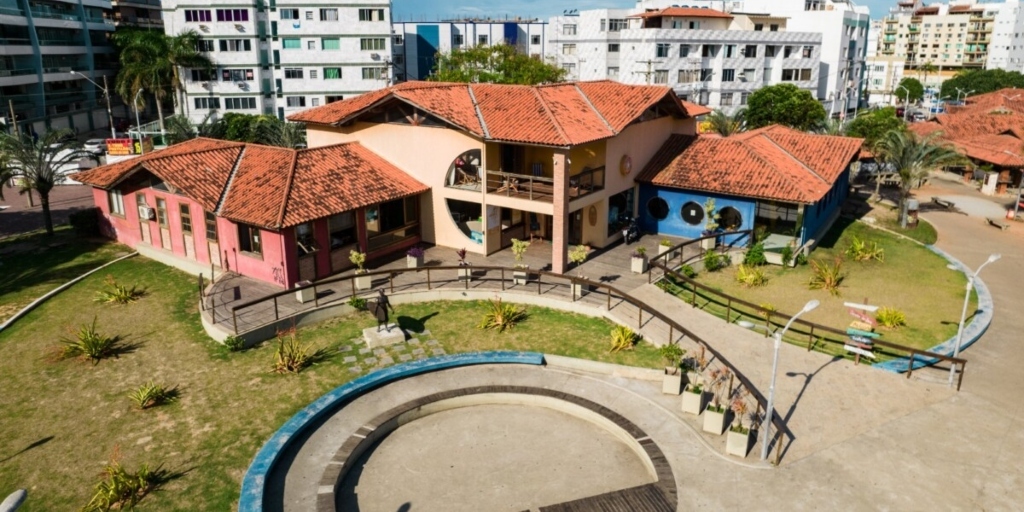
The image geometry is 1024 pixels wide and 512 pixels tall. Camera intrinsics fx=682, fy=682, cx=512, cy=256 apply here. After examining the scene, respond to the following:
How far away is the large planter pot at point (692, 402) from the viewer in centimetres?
1844

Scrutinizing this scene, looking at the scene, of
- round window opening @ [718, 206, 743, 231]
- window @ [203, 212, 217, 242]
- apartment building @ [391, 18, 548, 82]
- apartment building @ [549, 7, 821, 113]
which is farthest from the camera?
apartment building @ [391, 18, 548, 82]

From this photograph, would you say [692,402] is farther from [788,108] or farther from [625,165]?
[788,108]

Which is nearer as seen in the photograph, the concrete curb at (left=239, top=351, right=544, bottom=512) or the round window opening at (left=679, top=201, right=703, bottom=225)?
the concrete curb at (left=239, top=351, right=544, bottom=512)

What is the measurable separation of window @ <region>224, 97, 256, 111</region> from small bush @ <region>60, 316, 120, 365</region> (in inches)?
2143

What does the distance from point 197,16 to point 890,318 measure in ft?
229

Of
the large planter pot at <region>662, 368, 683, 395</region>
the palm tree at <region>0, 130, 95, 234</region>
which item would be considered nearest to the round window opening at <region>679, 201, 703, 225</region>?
the large planter pot at <region>662, 368, 683, 395</region>

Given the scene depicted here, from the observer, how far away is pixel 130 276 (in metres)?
29.4

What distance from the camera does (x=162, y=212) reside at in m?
30.7

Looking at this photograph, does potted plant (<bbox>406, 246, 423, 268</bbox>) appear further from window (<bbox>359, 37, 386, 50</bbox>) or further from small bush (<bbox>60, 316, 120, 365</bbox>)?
window (<bbox>359, 37, 386, 50</bbox>)

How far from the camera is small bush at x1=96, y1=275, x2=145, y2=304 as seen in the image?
87.2 feet

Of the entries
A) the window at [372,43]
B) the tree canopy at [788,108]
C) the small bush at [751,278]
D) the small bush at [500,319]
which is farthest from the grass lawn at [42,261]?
the tree canopy at [788,108]

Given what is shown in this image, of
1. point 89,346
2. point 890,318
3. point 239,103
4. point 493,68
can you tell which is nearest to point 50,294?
point 89,346

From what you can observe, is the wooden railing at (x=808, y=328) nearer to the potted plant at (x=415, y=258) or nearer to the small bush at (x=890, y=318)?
the small bush at (x=890, y=318)

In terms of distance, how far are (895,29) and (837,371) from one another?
173550mm
